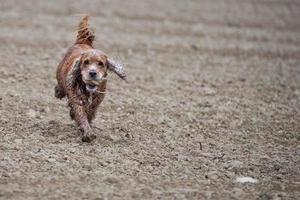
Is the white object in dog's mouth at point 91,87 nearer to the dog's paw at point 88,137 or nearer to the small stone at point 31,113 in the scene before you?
the dog's paw at point 88,137

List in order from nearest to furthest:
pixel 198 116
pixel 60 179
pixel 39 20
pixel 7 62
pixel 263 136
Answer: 1. pixel 60 179
2. pixel 263 136
3. pixel 198 116
4. pixel 7 62
5. pixel 39 20

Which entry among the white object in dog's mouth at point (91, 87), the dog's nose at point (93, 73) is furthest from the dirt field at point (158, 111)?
the dog's nose at point (93, 73)

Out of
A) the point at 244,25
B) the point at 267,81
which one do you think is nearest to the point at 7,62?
the point at 267,81

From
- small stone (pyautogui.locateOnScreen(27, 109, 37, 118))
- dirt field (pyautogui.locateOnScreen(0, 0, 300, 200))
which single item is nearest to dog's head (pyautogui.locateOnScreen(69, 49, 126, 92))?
dirt field (pyautogui.locateOnScreen(0, 0, 300, 200))

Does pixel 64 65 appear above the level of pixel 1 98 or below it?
above

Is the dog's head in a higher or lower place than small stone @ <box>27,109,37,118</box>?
higher

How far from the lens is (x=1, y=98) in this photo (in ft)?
27.0

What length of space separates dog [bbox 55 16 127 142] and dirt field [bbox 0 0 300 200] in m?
0.26

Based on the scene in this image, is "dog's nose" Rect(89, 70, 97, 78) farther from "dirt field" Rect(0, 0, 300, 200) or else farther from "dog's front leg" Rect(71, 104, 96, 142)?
"dirt field" Rect(0, 0, 300, 200)

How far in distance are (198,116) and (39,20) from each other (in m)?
6.18

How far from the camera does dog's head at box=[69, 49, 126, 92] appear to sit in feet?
21.2

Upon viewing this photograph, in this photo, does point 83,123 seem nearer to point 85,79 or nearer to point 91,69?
point 85,79

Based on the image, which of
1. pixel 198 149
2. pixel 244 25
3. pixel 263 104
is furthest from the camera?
pixel 244 25

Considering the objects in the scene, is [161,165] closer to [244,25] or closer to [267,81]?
[267,81]
